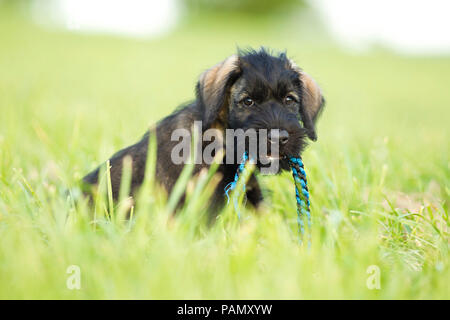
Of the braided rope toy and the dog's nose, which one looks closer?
the braided rope toy

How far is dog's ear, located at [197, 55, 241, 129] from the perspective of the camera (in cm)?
281

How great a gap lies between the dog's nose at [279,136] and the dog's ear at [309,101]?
0.50 meters

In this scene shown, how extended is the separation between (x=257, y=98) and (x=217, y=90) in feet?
0.98

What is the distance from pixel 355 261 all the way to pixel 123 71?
42.6 ft

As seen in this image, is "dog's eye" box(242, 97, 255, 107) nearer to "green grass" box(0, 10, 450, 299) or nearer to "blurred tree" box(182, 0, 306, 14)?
"green grass" box(0, 10, 450, 299)

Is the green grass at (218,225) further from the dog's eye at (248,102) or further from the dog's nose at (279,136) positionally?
the dog's eye at (248,102)

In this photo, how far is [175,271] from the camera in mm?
1624

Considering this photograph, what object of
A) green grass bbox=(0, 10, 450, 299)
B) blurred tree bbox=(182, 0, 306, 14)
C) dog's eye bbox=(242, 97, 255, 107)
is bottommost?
green grass bbox=(0, 10, 450, 299)

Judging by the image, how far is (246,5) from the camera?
3978 centimetres

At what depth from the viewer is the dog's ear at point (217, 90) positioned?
281 cm

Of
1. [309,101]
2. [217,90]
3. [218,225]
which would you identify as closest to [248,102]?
[217,90]

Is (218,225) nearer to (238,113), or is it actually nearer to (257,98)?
(238,113)

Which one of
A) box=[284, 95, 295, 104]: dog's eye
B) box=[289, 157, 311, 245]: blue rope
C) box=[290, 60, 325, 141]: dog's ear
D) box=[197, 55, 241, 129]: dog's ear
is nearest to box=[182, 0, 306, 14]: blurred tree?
box=[290, 60, 325, 141]: dog's ear
